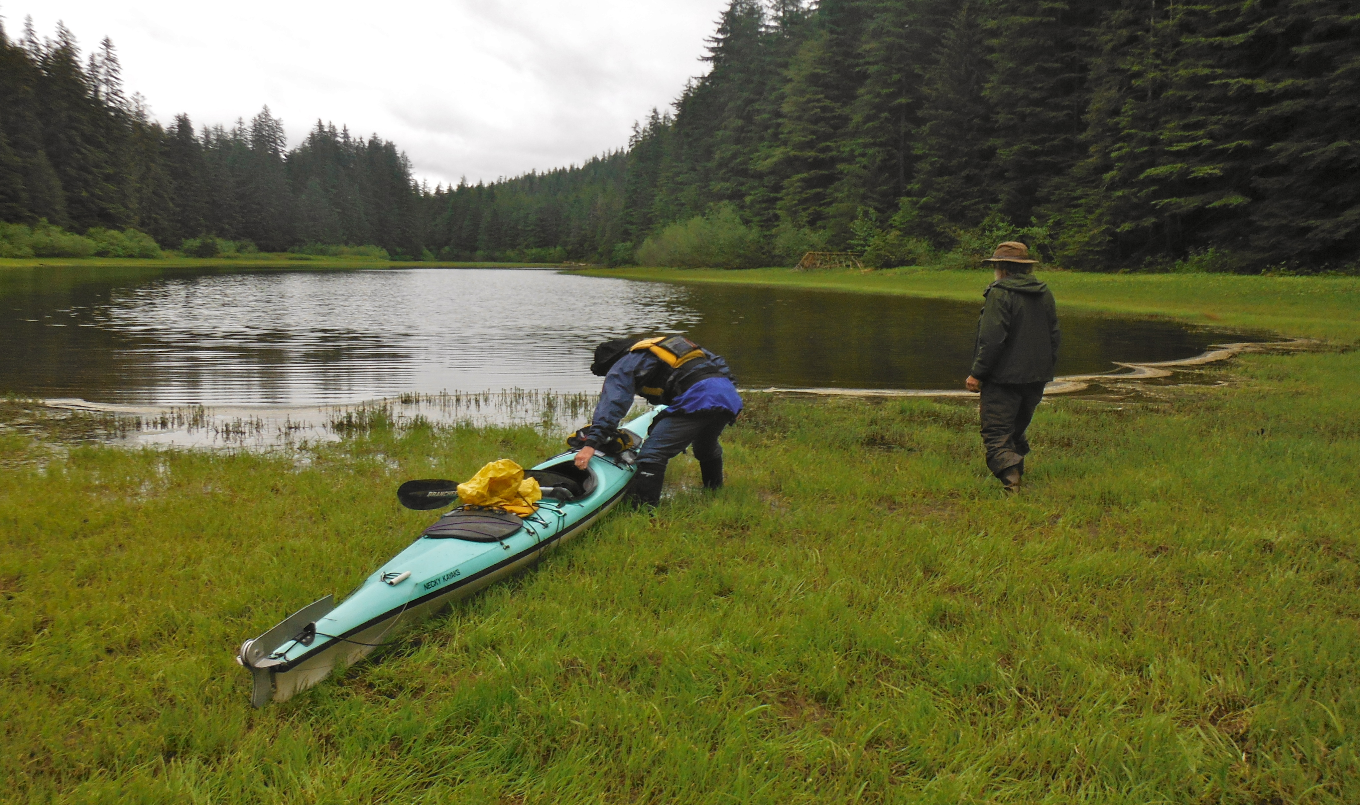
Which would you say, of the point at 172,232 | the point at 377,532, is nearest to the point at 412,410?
the point at 377,532

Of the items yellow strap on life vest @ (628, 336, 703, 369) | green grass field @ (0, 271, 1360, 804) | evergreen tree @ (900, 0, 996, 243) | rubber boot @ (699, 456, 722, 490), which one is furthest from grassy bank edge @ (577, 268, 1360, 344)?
yellow strap on life vest @ (628, 336, 703, 369)

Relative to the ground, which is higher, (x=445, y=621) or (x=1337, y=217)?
(x=1337, y=217)

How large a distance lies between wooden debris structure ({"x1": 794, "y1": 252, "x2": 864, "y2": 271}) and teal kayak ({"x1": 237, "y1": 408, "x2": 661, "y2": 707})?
51.2 metres

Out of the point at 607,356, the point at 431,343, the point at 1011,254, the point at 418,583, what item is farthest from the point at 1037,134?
the point at 418,583

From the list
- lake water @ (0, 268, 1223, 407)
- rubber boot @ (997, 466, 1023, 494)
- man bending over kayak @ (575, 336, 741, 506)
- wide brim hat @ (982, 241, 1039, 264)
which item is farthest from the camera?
lake water @ (0, 268, 1223, 407)

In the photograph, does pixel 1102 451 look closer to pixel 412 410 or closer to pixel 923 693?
pixel 923 693

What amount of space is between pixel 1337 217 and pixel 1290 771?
34.6 m

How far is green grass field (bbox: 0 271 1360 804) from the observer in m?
2.79

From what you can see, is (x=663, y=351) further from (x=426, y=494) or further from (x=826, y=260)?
(x=826, y=260)

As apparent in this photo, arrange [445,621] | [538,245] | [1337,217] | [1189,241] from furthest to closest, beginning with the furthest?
[538,245], [1189,241], [1337,217], [445,621]

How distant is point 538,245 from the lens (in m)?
138

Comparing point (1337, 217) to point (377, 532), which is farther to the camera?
point (1337, 217)

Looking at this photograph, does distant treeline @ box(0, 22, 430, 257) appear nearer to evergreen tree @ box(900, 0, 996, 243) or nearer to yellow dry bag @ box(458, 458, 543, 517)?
evergreen tree @ box(900, 0, 996, 243)

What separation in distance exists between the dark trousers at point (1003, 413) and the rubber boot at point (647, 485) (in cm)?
Result: 278
